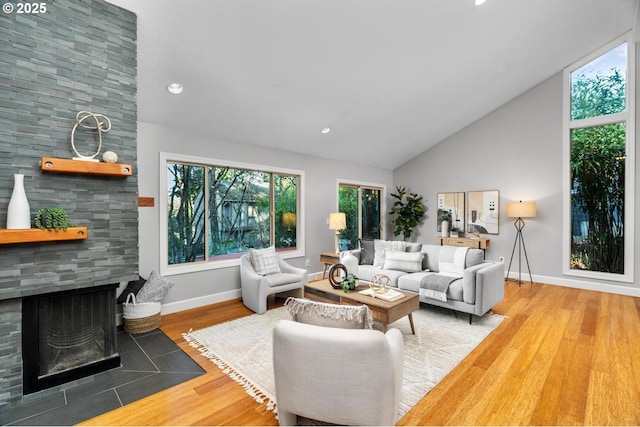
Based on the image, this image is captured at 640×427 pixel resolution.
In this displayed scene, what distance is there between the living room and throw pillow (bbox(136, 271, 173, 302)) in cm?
28

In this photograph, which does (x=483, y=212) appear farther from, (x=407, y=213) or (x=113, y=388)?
(x=113, y=388)

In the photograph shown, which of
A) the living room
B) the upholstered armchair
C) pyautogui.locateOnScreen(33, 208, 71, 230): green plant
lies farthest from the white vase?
pyautogui.locateOnScreen(33, 208, 71, 230): green plant

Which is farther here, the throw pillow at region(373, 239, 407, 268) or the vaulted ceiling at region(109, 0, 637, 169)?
the throw pillow at region(373, 239, 407, 268)

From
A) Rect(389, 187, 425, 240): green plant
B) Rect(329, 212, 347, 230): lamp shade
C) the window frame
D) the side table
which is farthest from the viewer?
Rect(389, 187, 425, 240): green plant

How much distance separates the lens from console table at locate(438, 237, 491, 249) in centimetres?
577

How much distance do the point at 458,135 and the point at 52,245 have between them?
694 cm

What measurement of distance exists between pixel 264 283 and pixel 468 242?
4.38 m

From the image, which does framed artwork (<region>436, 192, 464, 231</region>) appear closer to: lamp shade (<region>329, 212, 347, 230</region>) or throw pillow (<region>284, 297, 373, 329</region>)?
lamp shade (<region>329, 212, 347, 230</region>)

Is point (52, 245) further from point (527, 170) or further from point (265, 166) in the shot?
point (527, 170)

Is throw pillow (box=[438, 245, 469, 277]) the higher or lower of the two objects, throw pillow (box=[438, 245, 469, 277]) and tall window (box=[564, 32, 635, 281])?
the lower

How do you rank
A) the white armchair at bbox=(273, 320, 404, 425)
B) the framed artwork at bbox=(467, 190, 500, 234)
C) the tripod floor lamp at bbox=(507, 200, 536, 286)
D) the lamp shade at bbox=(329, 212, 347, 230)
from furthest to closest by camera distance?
the framed artwork at bbox=(467, 190, 500, 234) < the lamp shade at bbox=(329, 212, 347, 230) < the tripod floor lamp at bbox=(507, 200, 536, 286) < the white armchair at bbox=(273, 320, 404, 425)

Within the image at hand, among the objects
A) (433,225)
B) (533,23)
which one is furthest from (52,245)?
(433,225)

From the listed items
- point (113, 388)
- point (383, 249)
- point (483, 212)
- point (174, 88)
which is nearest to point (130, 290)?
point (113, 388)

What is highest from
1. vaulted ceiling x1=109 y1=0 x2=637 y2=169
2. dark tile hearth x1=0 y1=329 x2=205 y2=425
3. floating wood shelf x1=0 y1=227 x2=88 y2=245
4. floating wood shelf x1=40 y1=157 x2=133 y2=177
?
vaulted ceiling x1=109 y1=0 x2=637 y2=169
